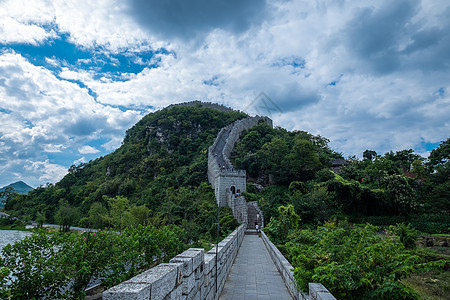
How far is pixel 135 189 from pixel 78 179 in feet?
79.3

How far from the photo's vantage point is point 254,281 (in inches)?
282

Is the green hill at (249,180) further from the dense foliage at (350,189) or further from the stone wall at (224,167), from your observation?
the stone wall at (224,167)

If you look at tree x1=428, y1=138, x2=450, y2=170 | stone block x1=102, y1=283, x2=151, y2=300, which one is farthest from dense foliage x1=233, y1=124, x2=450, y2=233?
stone block x1=102, y1=283, x2=151, y2=300

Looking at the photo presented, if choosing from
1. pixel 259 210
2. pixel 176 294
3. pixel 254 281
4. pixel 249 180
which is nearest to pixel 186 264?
pixel 176 294

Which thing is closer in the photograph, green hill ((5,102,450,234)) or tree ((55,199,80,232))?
A: green hill ((5,102,450,234))

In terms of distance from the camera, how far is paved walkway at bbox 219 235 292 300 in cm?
596

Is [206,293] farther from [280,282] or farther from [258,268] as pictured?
[258,268]

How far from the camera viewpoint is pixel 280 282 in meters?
7.08

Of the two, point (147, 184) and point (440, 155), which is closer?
point (440, 155)

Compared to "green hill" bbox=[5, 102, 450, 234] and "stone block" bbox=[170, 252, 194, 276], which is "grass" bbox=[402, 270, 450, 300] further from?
"green hill" bbox=[5, 102, 450, 234]

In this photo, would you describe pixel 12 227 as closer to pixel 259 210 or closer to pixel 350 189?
pixel 259 210

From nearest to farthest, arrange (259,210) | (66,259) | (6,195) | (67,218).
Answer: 1. (66,259)
2. (259,210)
3. (67,218)
4. (6,195)

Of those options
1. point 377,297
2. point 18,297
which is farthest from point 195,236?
point 377,297

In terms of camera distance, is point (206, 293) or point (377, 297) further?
point (206, 293)
